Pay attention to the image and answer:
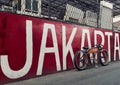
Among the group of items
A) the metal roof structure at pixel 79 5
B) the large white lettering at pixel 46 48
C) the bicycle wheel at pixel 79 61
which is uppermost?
the metal roof structure at pixel 79 5

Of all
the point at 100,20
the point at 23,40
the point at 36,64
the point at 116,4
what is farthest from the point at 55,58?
the point at 116,4

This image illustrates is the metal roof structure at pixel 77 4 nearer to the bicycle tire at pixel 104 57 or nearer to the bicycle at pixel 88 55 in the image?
the bicycle tire at pixel 104 57

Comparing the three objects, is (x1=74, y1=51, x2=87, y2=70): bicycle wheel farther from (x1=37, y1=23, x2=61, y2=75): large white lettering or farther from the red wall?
(x1=37, y1=23, x2=61, y2=75): large white lettering

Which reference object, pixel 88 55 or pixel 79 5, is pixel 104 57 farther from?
pixel 79 5

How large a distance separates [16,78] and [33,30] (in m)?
1.53

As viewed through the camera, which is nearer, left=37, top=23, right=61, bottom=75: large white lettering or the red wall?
the red wall

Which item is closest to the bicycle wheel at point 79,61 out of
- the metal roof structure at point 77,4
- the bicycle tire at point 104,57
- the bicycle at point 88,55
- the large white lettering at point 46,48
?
the bicycle at point 88,55

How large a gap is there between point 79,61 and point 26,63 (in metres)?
2.93

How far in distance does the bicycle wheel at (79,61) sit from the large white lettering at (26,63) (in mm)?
2383

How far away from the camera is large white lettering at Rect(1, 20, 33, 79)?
731cm

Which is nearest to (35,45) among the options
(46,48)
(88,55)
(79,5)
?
(46,48)

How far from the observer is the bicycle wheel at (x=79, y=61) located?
1015 cm

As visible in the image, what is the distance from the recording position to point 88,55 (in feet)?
36.1

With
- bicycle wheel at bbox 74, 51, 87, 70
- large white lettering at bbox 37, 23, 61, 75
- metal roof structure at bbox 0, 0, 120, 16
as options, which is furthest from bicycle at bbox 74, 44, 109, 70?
metal roof structure at bbox 0, 0, 120, 16
